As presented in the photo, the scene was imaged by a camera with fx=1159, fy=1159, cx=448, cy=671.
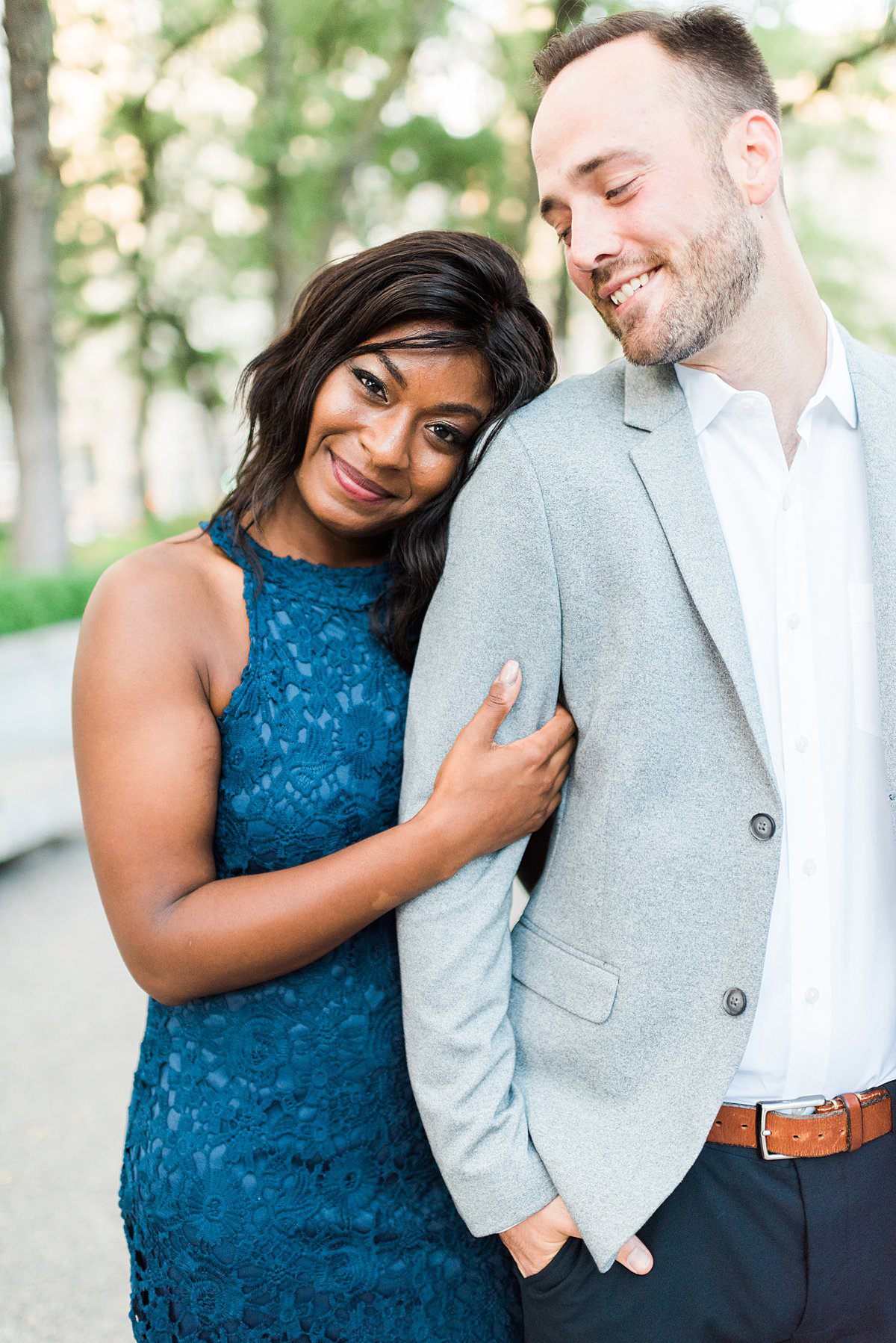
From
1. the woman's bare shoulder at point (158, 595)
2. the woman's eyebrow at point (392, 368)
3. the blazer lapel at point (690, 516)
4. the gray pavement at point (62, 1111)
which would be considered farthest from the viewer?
the gray pavement at point (62, 1111)

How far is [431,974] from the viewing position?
1.83m

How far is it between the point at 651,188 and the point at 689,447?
406 mm

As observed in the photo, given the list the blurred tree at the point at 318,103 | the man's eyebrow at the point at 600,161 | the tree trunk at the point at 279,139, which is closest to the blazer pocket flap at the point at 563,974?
the man's eyebrow at the point at 600,161

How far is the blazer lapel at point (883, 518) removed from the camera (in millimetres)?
1731

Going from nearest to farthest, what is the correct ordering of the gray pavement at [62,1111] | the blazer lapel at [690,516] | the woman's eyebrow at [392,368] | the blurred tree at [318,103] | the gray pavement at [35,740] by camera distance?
the blazer lapel at [690,516]
the woman's eyebrow at [392,368]
the gray pavement at [62,1111]
the gray pavement at [35,740]
the blurred tree at [318,103]

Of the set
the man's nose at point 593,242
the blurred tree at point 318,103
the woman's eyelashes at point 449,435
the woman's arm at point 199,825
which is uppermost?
the blurred tree at point 318,103

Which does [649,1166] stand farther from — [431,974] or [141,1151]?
[141,1151]

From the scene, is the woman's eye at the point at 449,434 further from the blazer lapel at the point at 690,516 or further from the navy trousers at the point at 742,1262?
the navy trousers at the point at 742,1262

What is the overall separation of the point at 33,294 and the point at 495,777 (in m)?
11.5

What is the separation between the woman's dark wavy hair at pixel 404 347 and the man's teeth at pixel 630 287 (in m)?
0.29

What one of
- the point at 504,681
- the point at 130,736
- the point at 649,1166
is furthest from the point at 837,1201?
the point at 130,736

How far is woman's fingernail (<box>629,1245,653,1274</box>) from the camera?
1766 millimetres

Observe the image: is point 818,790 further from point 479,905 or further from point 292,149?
point 292,149

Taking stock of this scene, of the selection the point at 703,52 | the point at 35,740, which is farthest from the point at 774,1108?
the point at 35,740
